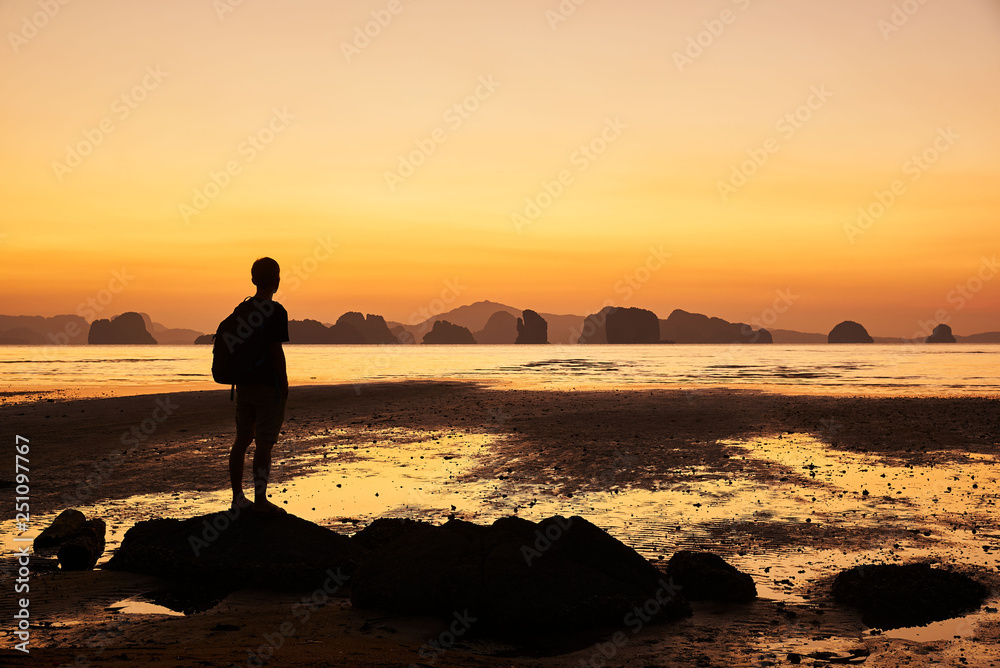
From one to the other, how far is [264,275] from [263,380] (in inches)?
51.0

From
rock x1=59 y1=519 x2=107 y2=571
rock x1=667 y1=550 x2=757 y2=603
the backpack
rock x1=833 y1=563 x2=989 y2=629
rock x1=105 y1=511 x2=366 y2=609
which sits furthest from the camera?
the backpack

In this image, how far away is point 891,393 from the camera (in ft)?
129


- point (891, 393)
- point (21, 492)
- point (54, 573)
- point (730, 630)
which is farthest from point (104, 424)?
point (891, 393)

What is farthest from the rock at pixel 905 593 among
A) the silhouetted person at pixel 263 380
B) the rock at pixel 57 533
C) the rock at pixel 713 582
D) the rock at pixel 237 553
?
the rock at pixel 57 533

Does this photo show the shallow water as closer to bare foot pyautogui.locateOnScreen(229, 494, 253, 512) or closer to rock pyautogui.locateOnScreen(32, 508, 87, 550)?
rock pyautogui.locateOnScreen(32, 508, 87, 550)

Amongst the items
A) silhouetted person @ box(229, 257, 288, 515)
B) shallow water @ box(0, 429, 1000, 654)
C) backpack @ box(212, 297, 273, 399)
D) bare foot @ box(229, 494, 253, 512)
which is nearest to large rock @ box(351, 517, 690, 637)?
shallow water @ box(0, 429, 1000, 654)

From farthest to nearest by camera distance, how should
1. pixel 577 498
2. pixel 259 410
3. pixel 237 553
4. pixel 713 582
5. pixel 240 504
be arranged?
pixel 577 498
pixel 240 504
pixel 259 410
pixel 237 553
pixel 713 582

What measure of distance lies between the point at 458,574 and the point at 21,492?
9.69 meters

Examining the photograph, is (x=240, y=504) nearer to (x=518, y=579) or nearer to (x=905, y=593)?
(x=518, y=579)

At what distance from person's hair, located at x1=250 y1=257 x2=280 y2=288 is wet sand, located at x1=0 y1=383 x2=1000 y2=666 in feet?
11.9

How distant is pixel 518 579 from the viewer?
7.32 m

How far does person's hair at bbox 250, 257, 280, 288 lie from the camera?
8.90 metres

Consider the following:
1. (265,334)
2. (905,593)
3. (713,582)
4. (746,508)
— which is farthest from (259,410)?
(746,508)

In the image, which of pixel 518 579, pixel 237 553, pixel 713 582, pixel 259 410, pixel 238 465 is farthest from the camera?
pixel 238 465
